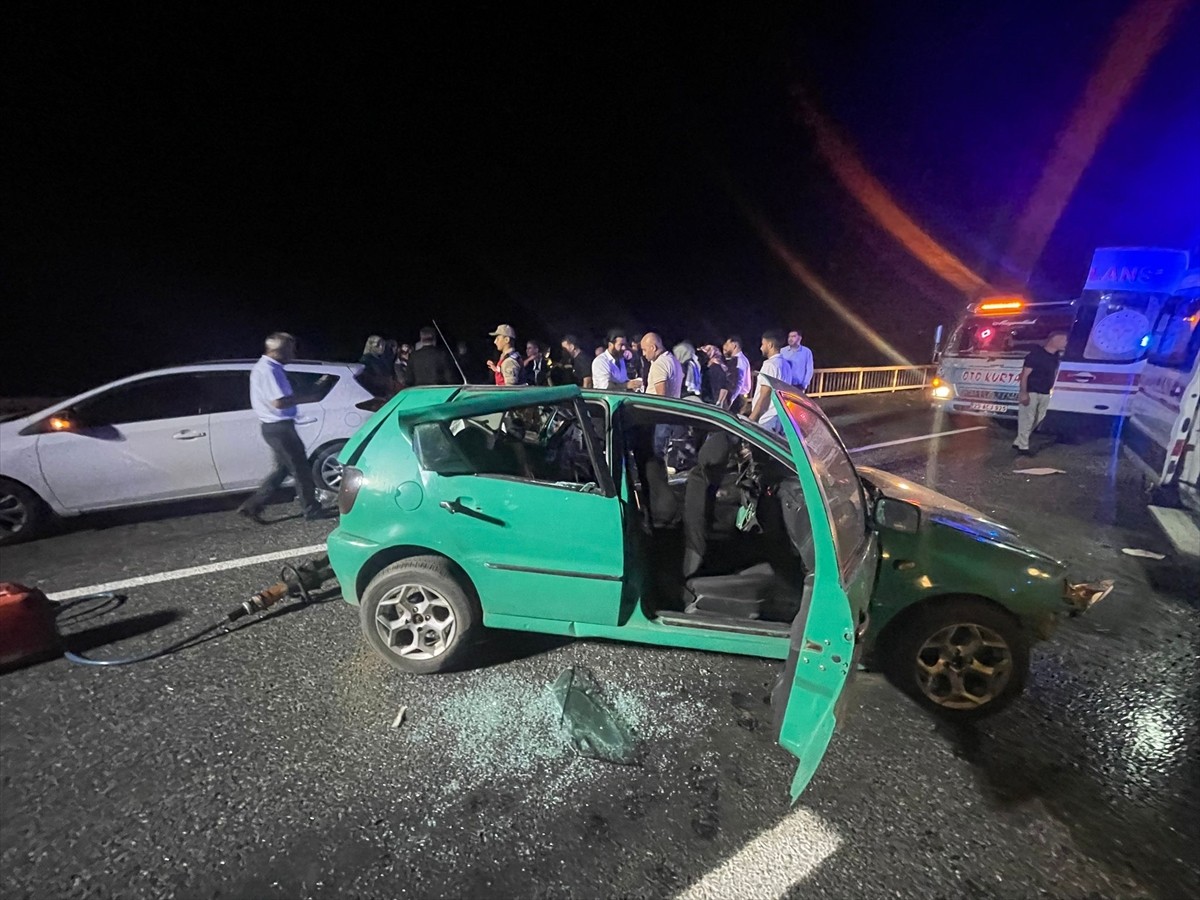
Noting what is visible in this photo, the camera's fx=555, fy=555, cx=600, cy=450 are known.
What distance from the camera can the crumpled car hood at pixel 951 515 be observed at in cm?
276

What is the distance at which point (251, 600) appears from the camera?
140 inches

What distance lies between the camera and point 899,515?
2.55 metres

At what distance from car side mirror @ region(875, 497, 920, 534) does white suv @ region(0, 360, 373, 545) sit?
14.0ft

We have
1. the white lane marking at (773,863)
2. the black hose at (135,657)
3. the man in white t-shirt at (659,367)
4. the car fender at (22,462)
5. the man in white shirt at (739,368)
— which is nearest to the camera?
the white lane marking at (773,863)

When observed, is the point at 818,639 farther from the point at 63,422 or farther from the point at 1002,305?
the point at 1002,305

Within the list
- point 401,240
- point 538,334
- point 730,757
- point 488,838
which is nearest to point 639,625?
point 730,757

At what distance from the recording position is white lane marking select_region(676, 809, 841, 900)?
6.48 feet

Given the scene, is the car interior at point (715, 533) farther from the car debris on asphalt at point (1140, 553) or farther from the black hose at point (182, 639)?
the car debris on asphalt at point (1140, 553)

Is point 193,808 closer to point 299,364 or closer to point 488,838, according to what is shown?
point 488,838

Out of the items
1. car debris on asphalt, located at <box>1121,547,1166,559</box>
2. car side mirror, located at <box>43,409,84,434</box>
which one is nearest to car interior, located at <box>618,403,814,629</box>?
car debris on asphalt, located at <box>1121,547,1166,559</box>

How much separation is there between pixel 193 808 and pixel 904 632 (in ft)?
10.7

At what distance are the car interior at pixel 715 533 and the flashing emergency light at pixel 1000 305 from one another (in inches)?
432

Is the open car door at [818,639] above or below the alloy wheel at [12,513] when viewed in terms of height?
above

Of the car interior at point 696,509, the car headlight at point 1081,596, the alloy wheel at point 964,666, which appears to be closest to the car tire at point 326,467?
the car interior at point 696,509
